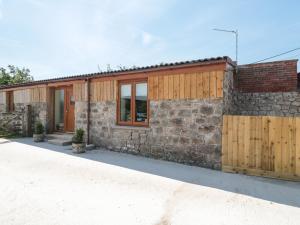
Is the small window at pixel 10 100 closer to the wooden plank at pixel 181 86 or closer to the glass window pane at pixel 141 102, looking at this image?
the glass window pane at pixel 141 102

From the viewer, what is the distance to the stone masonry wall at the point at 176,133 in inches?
244

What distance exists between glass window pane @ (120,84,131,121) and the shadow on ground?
1.56 metres

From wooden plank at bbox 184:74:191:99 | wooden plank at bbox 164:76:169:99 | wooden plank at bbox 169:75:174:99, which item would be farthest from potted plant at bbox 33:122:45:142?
wooden plank at bbox 184:74:191:99

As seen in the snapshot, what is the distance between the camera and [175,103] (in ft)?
22.6

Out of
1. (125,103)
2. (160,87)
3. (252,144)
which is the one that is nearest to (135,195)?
(252,144)

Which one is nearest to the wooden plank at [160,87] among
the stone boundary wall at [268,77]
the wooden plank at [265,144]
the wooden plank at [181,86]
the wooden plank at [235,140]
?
the wooden plank at [181,86]

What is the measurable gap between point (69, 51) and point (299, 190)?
1467 cm

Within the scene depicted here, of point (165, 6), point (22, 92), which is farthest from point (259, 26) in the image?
point (22, 92)

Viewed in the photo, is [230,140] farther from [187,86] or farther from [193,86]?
[187,86]

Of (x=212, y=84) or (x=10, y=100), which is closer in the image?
(x=212, y=84)

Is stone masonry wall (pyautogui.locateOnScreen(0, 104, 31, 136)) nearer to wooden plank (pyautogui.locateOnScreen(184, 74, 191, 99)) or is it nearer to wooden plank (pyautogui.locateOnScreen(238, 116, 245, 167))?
wooden plank (pyautogui.locateOnScreen(184, 74, 191, 99))

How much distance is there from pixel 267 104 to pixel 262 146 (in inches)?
108

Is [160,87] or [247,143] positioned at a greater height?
[160,87]

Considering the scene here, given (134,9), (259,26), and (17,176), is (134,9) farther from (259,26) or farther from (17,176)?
(17,176)
